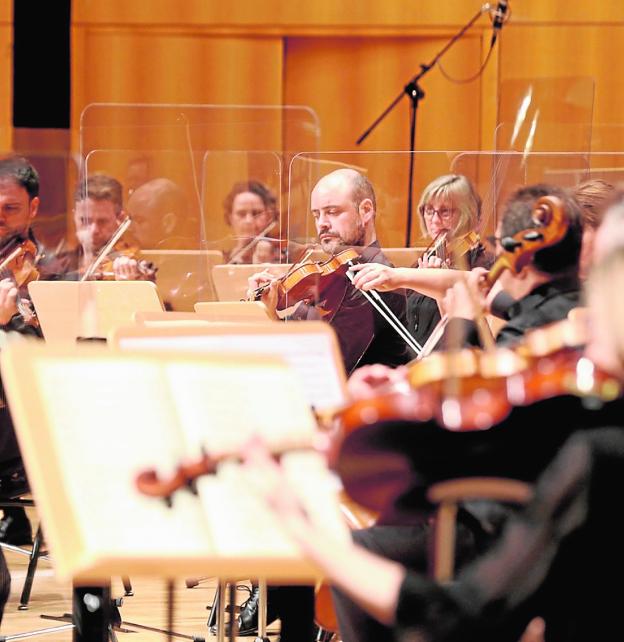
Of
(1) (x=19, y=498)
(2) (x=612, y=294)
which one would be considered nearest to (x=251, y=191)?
(1) (x=19, y=498)

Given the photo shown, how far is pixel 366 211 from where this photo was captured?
395cm

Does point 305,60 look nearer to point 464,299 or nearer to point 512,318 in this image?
point 464,299

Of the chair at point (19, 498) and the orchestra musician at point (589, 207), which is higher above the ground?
the orchestra musician at point (589, 207)

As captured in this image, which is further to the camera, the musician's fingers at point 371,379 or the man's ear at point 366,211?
the man's ear at point 366,211

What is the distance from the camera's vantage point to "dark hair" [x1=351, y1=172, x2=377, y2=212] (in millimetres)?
3941

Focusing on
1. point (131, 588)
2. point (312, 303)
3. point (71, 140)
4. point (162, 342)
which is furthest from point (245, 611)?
point (71, 140)

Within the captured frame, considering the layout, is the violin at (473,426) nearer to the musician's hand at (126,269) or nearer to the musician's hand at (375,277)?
the musician's hand at (375,277)

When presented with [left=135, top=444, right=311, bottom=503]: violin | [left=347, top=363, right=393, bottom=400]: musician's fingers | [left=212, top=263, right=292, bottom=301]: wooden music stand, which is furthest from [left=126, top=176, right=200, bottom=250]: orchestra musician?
[left=135, top=444, right=311, bottom=503]: violin

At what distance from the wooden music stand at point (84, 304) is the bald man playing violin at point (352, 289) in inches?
19.3

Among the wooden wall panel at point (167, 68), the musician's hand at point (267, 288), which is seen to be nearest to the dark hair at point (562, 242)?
the musician's hand at point (267, 288)

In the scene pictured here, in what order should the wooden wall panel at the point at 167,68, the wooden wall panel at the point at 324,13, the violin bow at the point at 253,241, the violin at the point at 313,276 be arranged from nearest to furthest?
the violin at the point at 313,276, the violin bow at the point at 253,241, the wooden wall panel at the point at 324,13, the wooden wall panel at the point at 167,68

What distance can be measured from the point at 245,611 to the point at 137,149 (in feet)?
6.85

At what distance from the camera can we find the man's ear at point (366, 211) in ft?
12.9

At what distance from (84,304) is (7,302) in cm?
24
